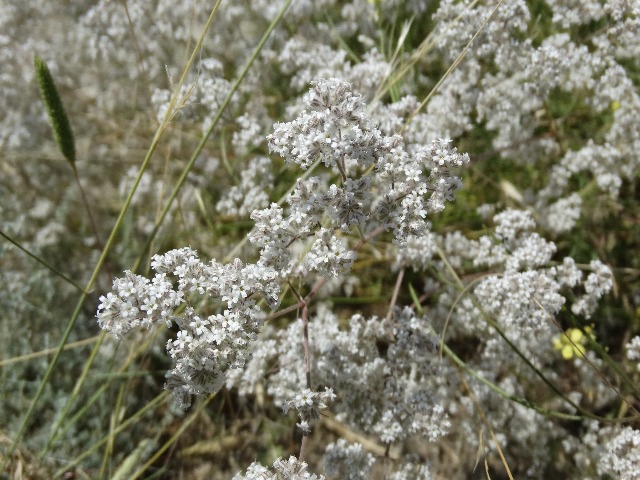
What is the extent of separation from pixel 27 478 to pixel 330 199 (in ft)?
9.85

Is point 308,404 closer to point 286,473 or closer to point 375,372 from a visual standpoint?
point 286,473

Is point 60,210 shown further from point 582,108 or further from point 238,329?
point 582,108

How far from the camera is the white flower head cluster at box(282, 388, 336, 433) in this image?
2.86 metres

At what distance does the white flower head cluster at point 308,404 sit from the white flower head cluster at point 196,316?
1.18 feet

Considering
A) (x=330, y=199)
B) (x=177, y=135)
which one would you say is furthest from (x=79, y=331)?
(x=330, y=199)

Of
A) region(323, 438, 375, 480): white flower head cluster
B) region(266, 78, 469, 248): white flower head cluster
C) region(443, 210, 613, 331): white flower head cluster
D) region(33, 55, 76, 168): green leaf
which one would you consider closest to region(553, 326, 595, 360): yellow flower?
region(443, 210, 613, 331): white flower head cluster

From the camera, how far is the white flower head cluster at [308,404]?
2861 millimetres

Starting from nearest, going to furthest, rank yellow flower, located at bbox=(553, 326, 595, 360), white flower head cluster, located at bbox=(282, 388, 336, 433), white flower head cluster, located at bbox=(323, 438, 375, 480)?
white flower head cluster, located at bbox=(282, 388, 336, 433), white flower head cluster, located at bbox=(323, 438, 375, 480), yellow flower, located at bbox=(553, 326, 595, 360)

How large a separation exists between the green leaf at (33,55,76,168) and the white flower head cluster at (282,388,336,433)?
75.2 inches

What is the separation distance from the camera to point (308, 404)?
2.88 meters

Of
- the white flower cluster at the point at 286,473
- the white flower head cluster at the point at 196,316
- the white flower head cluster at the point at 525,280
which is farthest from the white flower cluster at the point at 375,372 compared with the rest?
the white flower head cluster at the point at 196,316

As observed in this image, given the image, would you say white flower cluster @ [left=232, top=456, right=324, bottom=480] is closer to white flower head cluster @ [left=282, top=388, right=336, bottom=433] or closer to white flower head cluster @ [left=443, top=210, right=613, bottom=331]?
white flower head cluster @ [left=282, top=388, right=336, bottom=433]

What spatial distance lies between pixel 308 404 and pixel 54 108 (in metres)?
2.07

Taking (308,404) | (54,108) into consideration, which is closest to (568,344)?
(308,404)
